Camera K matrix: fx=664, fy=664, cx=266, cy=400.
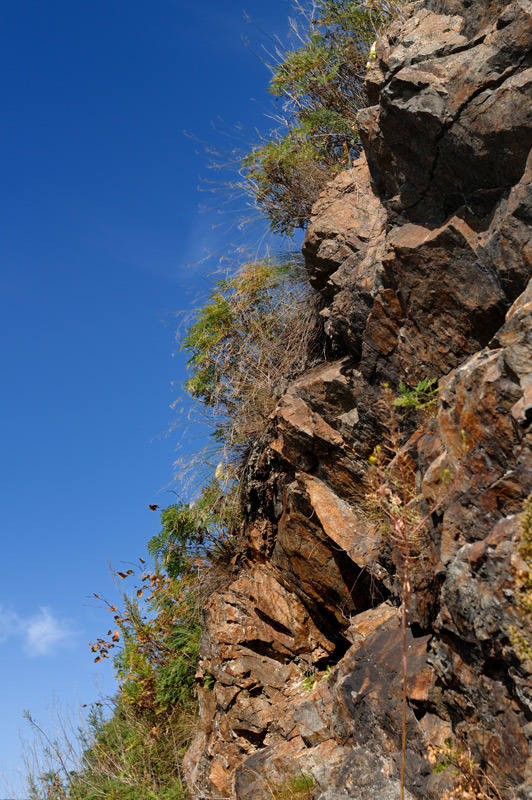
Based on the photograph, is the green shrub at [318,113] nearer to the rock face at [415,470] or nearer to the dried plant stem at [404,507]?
the rock face at [415,470]

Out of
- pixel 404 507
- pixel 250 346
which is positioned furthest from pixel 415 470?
pixel 250 346

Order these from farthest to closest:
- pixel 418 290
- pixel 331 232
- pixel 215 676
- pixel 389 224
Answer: pixel 215 676 < pixel 331 232 < pixel 389 224 < pixel 418 290

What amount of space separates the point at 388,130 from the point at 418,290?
153cm

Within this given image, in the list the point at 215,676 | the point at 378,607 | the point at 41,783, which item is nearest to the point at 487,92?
the point at 378,607

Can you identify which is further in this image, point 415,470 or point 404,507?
point 415,470

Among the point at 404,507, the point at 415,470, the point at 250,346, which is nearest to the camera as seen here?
the point at 404,507

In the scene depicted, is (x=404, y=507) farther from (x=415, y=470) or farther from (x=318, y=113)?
(x=318, y=113)

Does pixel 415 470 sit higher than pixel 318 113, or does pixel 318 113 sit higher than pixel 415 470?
pixel 318 113

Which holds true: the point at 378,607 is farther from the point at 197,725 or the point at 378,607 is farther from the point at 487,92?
the point at 487,92

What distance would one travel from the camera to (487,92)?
5133 millimetres

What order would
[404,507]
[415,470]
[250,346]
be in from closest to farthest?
[404,507], [415,470], [250,346]

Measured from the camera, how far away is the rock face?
3.88 metres

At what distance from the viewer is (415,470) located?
544cm

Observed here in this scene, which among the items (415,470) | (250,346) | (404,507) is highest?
(250,346)
